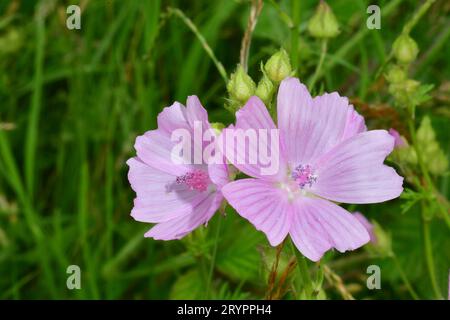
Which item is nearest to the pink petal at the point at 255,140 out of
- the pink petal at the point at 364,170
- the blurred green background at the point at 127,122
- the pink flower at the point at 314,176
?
the pink flower at the point at 314,176

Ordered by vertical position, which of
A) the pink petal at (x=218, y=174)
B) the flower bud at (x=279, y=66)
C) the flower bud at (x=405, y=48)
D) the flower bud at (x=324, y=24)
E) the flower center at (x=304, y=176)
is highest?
the flower bud at (x=324, y=24)

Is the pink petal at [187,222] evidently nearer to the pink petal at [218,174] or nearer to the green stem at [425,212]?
the pink petal at [218,174]

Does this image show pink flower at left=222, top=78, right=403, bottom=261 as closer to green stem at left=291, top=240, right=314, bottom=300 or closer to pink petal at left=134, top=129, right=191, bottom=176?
green stem at left=291, top=240, right=314, bottom=300

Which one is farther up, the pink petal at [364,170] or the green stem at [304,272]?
→ the pink petal at [364,170]

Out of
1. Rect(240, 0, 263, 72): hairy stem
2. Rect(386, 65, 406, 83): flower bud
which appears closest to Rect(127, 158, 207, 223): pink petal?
Rect(240, 0, 263, 72): hairy stem

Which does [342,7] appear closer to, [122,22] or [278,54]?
[122,22]
